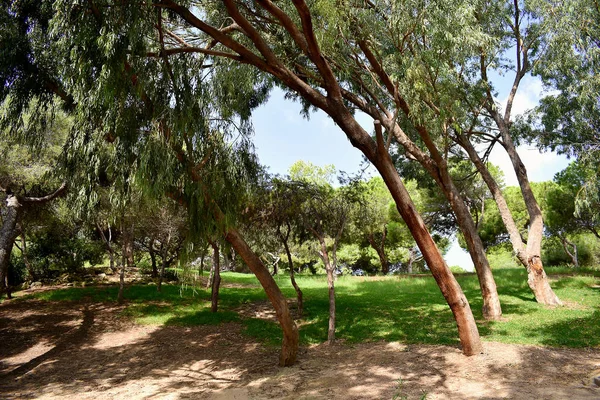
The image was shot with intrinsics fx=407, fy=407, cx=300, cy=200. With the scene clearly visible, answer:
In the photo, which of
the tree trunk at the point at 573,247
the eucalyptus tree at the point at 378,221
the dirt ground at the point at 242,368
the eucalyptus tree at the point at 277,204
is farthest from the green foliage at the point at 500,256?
the dirt ground at the point at 242,368

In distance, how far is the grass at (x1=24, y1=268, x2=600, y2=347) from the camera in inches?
Answer: 353

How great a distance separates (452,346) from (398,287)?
9.01 meters

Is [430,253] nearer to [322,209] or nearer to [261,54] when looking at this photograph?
[322,209]

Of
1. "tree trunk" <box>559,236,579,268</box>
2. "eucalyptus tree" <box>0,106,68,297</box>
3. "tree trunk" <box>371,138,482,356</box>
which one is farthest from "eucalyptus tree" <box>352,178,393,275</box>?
"eucalyptus tree" <box>0,106,68,297</box>

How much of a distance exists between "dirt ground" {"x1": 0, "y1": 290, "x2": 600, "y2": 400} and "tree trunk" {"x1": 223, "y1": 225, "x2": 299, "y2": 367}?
30 centimetres

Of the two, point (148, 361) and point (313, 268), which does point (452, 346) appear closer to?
point (148, 361)

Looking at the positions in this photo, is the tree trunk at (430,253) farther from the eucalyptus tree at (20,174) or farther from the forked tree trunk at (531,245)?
the eucalyptus tree at (20,174)

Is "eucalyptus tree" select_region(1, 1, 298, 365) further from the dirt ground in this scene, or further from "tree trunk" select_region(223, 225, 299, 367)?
the dirt ground

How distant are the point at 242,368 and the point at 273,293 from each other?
190 centimetres

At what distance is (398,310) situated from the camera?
12281 millimetres

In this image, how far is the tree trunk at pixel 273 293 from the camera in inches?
286

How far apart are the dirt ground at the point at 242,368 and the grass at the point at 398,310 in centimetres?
71

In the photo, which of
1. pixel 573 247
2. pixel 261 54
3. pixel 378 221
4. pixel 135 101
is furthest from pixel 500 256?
pixel 135 101

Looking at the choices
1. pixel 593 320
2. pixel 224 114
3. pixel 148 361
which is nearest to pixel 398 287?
pixel 593 320
